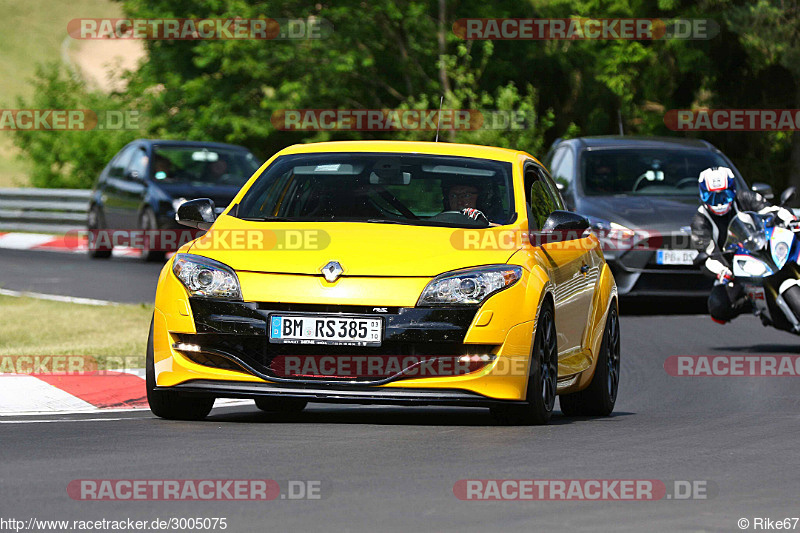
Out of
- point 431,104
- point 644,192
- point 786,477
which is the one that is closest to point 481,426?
point 786,477

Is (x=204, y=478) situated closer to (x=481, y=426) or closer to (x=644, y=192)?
(x=481, y=426)

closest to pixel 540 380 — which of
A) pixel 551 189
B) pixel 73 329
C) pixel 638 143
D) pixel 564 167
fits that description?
pixel 551 189

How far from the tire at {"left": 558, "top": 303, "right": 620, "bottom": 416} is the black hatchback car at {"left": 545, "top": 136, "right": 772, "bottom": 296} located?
230 inches

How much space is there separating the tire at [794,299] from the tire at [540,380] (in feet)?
18.0

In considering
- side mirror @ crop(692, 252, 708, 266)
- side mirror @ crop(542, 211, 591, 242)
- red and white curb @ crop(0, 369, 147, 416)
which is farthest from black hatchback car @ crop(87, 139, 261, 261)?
side mirror @ crop(542, 211, 591, 242)

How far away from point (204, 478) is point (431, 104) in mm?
33036

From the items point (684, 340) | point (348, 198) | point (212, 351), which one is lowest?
point (684, 340)

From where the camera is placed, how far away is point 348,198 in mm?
9633

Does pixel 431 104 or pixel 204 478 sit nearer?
pixel 204 478

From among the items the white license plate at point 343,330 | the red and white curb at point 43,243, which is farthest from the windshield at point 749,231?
the red and white curb at point 43,243

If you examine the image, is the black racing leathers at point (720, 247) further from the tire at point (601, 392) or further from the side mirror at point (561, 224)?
the side mirror at point (561, 224)

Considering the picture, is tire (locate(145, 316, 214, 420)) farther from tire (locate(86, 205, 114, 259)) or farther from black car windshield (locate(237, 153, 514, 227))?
tire (locate(86, 205, 114, 259))

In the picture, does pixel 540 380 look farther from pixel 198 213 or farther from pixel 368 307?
pixel 198 213

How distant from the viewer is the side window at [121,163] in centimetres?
2644
